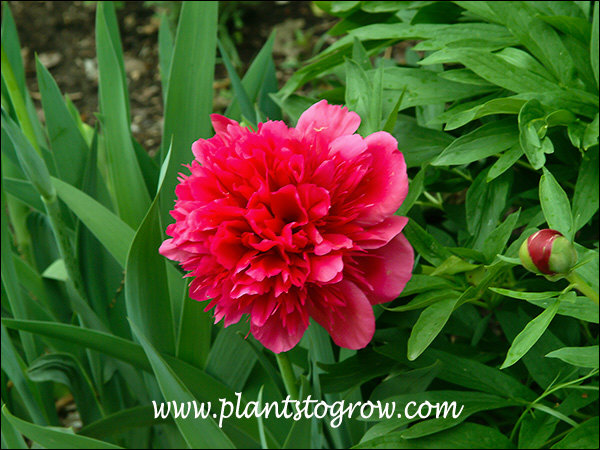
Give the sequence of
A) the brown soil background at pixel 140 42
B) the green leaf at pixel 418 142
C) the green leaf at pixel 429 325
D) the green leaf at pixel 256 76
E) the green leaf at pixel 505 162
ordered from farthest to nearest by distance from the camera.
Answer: the brown soil background at pixel 140 42 < the green leaf at pixel 256 76 < the green leaf at pixel 418 142 < the green leaf at pixel 505 162 < the green leaf at pixel 429 325

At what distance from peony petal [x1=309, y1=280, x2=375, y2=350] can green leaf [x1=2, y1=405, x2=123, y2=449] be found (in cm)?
35

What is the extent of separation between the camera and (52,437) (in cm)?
76

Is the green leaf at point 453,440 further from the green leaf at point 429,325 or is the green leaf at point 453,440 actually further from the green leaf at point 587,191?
the green leaf at point 587,191

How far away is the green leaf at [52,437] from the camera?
0.74m

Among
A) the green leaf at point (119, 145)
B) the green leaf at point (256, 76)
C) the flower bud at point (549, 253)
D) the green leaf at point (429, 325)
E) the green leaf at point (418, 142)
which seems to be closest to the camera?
the flower bud at point (549, 253)

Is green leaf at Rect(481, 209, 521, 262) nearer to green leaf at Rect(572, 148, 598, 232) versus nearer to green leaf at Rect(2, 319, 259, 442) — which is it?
green leaf at Rect(572, 148, 598, 232)

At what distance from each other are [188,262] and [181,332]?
0.30 metres

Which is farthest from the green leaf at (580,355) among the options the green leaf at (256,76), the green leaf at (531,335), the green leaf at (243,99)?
the green leaf at (256,76)

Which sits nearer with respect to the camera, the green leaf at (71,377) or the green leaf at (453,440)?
the green leaf at (453,440)

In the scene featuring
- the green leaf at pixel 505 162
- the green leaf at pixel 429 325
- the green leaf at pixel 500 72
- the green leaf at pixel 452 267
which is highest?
the green leaf at pixel 500 72

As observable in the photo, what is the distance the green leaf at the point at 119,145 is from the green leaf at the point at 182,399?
0.24 meters

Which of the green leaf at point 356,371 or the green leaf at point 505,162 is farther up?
the green leaf at point 505,162

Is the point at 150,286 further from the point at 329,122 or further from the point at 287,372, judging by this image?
the point at 329,122

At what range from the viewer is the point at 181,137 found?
0.86 meters
